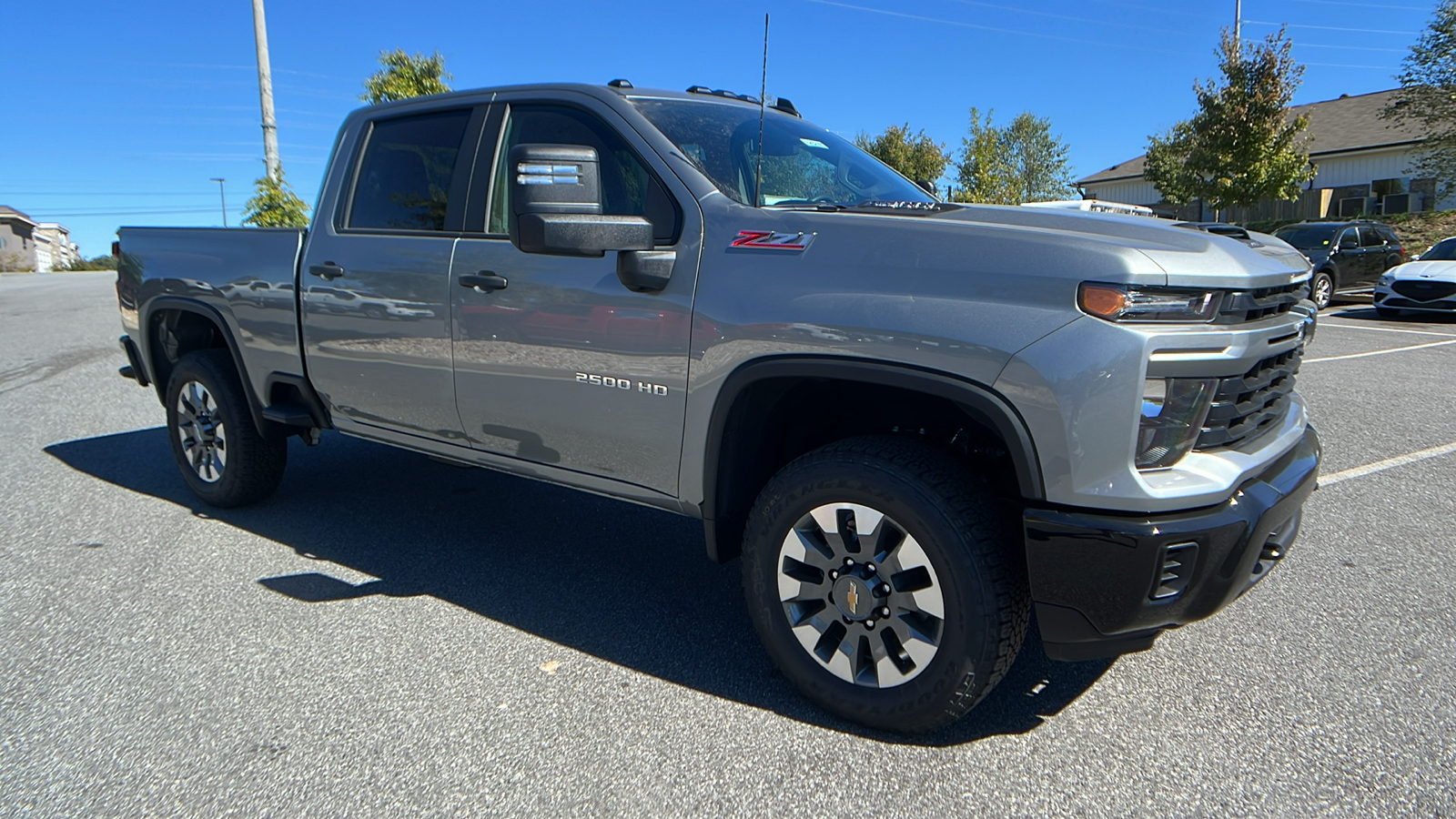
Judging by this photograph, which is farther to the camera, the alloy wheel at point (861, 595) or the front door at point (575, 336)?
the front door at point (575, 336)

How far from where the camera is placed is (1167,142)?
105 feet

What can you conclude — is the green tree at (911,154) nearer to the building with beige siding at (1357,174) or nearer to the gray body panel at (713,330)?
the building with beige siding at (1357,174)

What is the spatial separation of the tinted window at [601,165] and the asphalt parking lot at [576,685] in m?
1.52

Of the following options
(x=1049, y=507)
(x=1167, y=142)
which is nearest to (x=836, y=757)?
(x=1049, y=507)

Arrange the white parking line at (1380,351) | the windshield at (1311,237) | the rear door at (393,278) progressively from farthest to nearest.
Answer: the windshield at (1311,237)
the white parking line at (1380,351)
the rear door at (393,278)

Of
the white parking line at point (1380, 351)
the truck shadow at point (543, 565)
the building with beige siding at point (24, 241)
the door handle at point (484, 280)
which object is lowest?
the building with beige siding at point (24, 241)

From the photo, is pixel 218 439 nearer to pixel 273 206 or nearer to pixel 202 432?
pixel 202 432

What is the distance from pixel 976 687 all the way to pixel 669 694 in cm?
99

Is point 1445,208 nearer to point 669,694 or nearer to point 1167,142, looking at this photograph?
point 1167,142

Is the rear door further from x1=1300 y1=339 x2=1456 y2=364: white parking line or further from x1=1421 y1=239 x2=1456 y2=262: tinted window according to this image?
x1=1421 y1=239 x2=1456 y2=262: tinted window

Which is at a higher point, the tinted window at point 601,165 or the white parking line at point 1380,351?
the tinted window at point 601,165

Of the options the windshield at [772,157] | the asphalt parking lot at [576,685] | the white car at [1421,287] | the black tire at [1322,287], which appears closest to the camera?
the asphalt parking lot at [576,685]

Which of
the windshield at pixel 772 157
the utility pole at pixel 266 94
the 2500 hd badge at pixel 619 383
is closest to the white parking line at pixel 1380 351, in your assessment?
the windshield at pixel 772 157

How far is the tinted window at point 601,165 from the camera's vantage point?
322 cm
